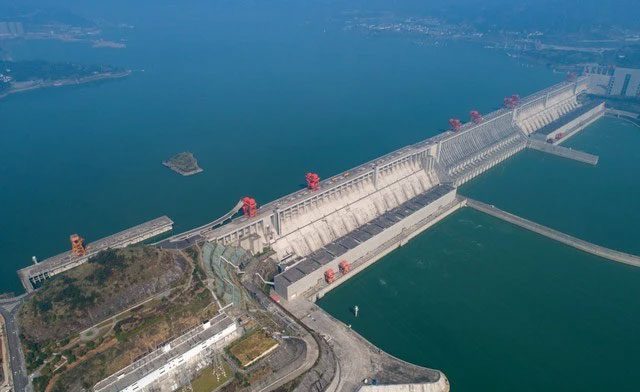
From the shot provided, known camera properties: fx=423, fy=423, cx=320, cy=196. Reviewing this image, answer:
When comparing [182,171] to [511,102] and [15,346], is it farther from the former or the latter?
[511,102]

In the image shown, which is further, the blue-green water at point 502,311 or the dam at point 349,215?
the dam at point 349,215

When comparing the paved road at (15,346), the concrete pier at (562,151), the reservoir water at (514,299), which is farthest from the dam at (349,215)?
the paved road at (15,346)

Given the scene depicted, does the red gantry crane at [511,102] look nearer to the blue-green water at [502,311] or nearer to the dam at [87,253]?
the blue-green water at [502,311]

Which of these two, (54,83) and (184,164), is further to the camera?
(54,83)

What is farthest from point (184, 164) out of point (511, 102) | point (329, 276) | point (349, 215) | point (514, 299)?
point (511, 102)

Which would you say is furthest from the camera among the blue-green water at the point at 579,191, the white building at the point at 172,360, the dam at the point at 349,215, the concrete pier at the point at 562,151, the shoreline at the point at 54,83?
the shoreline at the point at 54,83
